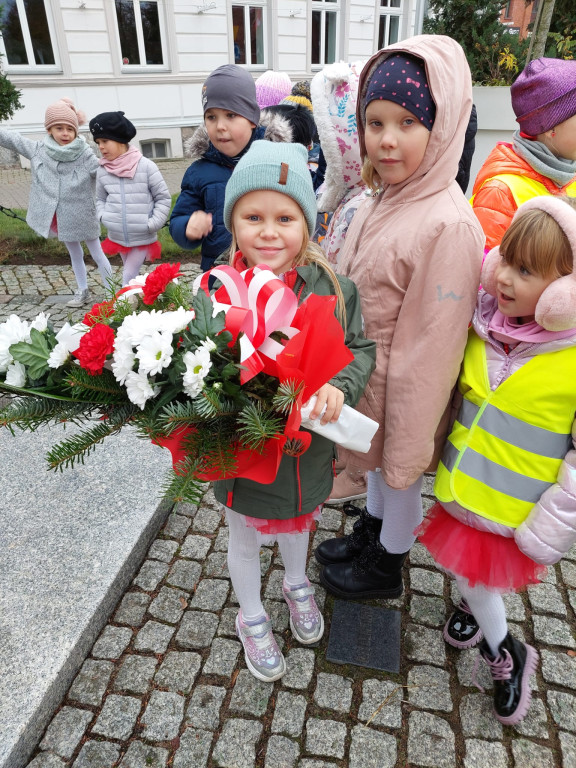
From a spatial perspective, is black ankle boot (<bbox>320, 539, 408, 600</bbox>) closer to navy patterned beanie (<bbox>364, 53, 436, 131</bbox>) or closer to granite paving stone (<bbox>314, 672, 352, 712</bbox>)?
granite paving stone (<bbox>314, 672, 352, 712</bbox>)

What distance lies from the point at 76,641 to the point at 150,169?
394cm

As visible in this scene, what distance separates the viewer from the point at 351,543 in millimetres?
2502

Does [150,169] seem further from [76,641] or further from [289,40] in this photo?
[289,40]

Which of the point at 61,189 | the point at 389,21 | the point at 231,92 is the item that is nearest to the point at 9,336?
the point at 231,92

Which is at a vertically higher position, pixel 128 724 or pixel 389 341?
pixel 389 341

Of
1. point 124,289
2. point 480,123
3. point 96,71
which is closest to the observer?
point 124,289

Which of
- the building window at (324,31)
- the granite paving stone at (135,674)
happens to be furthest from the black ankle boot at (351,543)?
the building window at (324,31)

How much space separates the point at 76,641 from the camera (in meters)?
2.07

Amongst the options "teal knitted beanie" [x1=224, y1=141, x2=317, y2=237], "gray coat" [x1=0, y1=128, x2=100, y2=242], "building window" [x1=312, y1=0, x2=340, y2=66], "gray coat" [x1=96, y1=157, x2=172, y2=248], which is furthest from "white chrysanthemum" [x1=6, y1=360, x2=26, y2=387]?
"building window" [x1=312, y1=0, x2=340, y2=66]

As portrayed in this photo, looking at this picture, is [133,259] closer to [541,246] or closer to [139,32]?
[541,246]

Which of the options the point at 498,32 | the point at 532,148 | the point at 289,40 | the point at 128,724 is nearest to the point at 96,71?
the point at 289,40

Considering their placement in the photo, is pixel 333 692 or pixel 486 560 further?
pixel 333 692

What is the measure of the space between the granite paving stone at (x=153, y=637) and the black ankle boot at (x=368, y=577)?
0.71 meters

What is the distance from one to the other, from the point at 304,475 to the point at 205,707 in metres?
0.96
